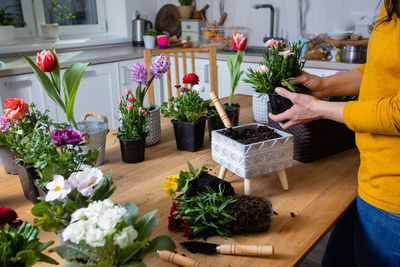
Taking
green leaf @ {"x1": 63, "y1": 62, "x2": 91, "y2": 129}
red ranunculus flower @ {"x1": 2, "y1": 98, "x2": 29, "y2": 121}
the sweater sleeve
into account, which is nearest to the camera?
the sweater sleeve

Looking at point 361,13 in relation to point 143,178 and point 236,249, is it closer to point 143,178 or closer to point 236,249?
point 143,178

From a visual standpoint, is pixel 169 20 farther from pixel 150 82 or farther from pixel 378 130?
pixel 378 130

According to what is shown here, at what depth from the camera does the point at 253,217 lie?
771 mm

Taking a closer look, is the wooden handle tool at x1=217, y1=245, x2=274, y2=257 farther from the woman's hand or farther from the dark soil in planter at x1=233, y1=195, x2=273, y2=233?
the woman's hand

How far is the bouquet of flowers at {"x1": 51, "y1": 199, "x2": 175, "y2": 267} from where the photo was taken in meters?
0.49

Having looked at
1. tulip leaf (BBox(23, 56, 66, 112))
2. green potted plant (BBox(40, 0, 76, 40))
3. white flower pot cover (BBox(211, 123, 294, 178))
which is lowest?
white flower pot cover (BBox(211, 123, 294, 178))

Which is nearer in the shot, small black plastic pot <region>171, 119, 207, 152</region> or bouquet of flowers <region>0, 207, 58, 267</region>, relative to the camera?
bouquet of flowers <region>0, 207, 58, 267</region>

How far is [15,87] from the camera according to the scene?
2.45 metres

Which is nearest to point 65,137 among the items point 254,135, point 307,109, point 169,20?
point 254,135

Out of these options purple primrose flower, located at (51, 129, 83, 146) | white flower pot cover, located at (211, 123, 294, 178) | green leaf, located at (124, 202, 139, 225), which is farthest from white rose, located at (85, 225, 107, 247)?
white flower pot cover, located at (211, 123, 294, 178)

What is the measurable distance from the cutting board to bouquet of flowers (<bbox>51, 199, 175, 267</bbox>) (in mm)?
3426

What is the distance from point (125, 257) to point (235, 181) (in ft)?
1.75

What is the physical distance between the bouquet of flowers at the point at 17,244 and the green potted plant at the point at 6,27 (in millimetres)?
2884

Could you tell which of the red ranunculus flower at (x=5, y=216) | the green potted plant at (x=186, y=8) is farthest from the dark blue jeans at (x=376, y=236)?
the green potted plant at (x=186, y=8)
